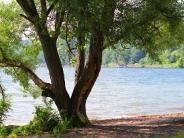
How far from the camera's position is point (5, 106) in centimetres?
1523

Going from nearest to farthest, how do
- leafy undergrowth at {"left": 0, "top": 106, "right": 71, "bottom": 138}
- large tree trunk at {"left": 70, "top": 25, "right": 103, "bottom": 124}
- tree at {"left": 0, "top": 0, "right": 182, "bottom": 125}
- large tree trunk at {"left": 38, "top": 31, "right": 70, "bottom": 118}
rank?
tree at {"left": 0, "top": 0, "right": 182, "bottom": 125}
leafy undergrowth at {"left": 0, "top": 106, "right": 71, "bottom": 138}
large tree trunk at {"left": 70, "top": 25, "right": 103, "bottom": 124}
large tree trunk at {"left": 38, "top": 31, "right": 70, "bottom": 118}

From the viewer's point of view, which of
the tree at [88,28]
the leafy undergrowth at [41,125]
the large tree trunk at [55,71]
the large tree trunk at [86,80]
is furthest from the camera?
the large tree trunk at [55,71]

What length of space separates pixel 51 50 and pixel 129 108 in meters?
24.0

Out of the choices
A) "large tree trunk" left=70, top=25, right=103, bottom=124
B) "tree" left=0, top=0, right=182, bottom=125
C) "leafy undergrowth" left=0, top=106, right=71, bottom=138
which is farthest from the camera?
"large tree trunk" left=70, top=25, right=103, bottom=124

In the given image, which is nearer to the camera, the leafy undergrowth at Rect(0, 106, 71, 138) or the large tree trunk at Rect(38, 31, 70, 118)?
the leafy undergrowth at Rect(0, 106, 71, 138)

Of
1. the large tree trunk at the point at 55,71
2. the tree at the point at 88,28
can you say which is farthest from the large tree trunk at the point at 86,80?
the large tree trunk at the point at 55,71

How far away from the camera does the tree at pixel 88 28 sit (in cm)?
1234

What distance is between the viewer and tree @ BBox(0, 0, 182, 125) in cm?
1234

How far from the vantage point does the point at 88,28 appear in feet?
42.3

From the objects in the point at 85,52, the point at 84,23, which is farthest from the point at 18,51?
the point at 84,23

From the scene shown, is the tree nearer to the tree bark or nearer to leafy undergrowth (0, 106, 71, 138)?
the tree bark

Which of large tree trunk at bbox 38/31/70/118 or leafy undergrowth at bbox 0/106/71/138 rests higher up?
large tree trunk at bbox 38/31/70/118

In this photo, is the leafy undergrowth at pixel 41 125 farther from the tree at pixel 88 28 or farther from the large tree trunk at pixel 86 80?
the large tree trunk at pixel 86 80

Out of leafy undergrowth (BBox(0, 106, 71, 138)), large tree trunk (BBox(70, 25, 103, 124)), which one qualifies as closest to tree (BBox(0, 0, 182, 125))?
large tree trunk (BBox(70, 25, 103, 124))
